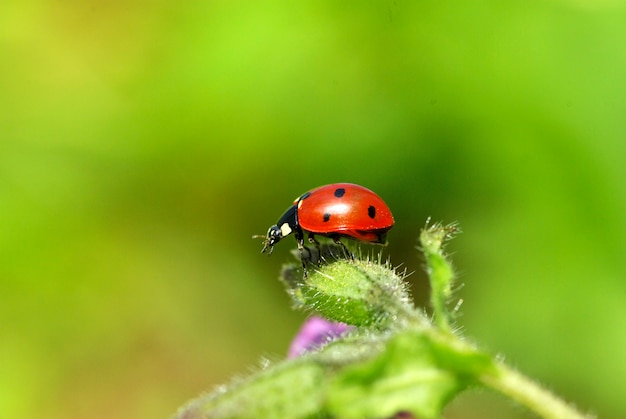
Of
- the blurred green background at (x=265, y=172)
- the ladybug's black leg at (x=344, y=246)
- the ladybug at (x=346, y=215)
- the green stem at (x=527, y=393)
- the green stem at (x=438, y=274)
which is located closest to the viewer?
the green stem at (x=527, y=393)

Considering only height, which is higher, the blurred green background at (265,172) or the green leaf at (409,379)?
the blurred green background at (265,172)

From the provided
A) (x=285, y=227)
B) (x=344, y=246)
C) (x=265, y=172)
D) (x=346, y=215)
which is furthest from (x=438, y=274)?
(x=265, y=172)

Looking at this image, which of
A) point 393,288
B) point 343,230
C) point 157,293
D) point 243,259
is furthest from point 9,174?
point 393,288

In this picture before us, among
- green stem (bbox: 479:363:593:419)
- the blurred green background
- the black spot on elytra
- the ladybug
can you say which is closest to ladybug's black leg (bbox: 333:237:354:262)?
the ladybug

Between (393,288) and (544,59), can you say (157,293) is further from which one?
(393,288)

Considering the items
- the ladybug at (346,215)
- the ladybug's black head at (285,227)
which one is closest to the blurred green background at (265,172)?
the ladybug's black head at (285,227)

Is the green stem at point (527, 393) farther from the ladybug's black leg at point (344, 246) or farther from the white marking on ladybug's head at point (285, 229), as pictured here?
the white marking on ladybug's head at point (285, 229)

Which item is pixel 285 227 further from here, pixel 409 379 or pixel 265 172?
pixel 265 172
